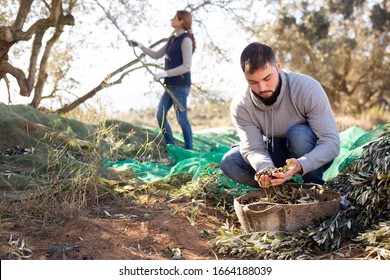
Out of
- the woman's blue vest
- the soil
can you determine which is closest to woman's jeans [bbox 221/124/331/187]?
the soil

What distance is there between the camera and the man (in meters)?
2.83

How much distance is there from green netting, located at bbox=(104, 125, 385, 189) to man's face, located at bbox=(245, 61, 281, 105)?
0.81 meters

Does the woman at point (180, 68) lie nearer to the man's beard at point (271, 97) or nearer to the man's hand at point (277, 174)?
the man's beard at point (271, 97)

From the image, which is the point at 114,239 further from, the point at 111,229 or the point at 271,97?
the point at 271,97

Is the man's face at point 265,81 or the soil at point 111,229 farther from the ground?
the man's face at point 265,81

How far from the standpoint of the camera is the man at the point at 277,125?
283 cm

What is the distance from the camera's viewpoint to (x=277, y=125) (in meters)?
3.17

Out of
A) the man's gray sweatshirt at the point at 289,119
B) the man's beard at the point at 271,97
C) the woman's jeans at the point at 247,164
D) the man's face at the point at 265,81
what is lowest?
the woman's jeans at the point at 247,164

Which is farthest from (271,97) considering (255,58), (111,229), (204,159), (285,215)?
(204,159)

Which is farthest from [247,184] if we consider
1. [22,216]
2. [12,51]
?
[12,51]

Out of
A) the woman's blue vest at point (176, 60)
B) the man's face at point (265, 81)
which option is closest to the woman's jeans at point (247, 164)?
the man's face at point (265, 81)

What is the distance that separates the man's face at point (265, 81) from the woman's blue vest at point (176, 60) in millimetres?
2613

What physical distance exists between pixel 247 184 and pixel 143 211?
2.16 feet

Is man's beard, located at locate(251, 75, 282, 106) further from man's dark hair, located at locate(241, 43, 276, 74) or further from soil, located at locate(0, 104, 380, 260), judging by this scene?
soil, located at locate(0, 104, 380, 260)
